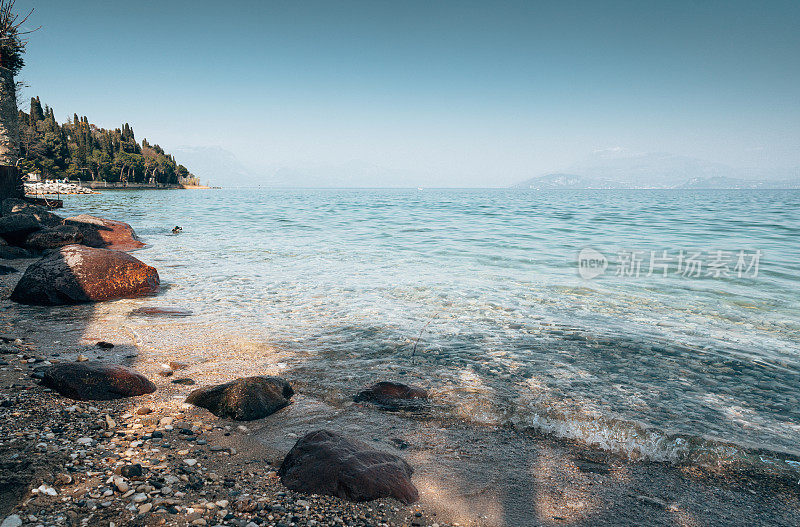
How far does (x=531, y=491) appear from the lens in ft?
9.01

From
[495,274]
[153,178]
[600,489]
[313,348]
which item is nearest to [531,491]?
[600,489]

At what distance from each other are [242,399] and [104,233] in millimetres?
13123

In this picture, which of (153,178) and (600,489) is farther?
(153,178)

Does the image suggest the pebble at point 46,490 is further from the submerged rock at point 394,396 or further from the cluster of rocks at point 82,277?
the cluster of rocks at point 82,277

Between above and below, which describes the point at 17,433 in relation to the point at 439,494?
above

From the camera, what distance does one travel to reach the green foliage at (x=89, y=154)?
242 feet

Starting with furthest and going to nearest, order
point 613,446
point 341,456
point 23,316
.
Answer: point 23,316 → point 613,446 → point 341,456

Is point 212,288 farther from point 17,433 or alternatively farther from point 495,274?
point 495,274

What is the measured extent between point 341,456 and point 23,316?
232 inches

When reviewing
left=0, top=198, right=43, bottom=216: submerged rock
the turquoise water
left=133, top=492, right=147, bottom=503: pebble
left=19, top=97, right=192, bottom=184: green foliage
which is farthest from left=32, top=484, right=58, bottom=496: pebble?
left=19, top=97, right=192, bottom=184: green foliage

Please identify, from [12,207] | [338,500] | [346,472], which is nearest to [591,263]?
[346,472]

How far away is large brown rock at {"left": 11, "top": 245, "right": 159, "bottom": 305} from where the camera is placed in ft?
21.4

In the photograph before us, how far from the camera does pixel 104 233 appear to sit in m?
13.6

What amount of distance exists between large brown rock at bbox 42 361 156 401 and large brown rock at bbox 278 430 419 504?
182cm
